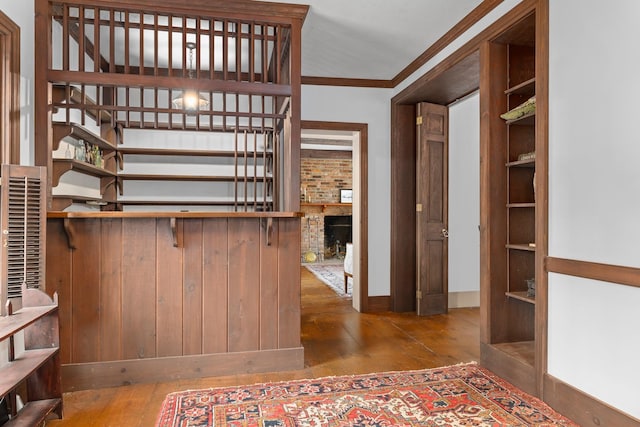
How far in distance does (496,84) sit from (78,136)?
11.6 ft

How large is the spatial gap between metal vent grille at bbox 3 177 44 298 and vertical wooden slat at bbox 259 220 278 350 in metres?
1.29

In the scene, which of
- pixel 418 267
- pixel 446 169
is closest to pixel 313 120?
pixel 446 169

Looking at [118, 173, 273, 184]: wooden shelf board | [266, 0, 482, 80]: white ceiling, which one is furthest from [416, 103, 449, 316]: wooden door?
[118, 173, 273, 184]: wooden shelf board

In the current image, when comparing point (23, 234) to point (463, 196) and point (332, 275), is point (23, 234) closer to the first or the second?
point (463, 196)

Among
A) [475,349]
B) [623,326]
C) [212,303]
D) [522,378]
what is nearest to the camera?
[623,326]

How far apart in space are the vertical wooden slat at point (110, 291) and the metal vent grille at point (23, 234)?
53 cm

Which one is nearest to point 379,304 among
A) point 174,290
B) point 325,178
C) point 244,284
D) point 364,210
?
point 364,210

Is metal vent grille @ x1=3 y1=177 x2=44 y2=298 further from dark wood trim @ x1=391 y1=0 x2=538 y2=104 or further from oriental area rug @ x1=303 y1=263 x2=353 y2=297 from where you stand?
oriental area rug @ x1=303 y1=263 x2=353 y2=297

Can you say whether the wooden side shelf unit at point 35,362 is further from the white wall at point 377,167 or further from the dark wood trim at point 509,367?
the white wall at point 377,167

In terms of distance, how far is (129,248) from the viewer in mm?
2633

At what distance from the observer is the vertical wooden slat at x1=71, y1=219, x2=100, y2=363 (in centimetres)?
256

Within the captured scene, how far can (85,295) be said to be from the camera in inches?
101

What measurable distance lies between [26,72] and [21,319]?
60.4 inches

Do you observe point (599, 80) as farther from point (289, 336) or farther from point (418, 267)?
point (418, 267)
